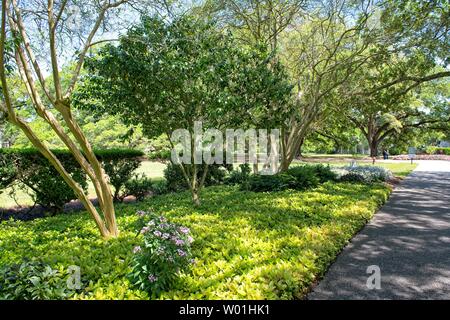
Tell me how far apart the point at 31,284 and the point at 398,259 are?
4380 millimetres

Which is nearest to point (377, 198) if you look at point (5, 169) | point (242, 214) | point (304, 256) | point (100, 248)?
point (242, 214)

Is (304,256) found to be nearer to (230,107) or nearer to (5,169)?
(230,107)

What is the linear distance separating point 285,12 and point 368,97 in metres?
4.60

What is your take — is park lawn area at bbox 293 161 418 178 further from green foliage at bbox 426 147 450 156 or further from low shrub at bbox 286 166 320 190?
green foliage at bbox 426 147 450 156

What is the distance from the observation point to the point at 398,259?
4.54 metres

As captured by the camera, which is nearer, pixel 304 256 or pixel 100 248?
pixel 304 256

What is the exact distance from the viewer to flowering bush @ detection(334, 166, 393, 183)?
1186 centimetres

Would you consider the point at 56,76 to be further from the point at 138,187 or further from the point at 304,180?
the point at 304,180

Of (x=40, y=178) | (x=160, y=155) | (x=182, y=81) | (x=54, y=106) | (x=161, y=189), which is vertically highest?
(x=182, y=81)

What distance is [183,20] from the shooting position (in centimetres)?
643

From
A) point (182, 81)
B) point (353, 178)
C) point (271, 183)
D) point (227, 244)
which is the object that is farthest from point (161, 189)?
point (353, 178)

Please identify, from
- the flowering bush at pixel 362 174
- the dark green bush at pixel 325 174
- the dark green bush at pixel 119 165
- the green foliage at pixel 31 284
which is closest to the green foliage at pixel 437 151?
the flowering bush at pixel 362 174

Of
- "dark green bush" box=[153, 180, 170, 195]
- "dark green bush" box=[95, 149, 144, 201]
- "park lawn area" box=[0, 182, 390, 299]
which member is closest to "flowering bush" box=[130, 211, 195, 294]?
"park lawn area" box=[0, 182, 390, 299]
